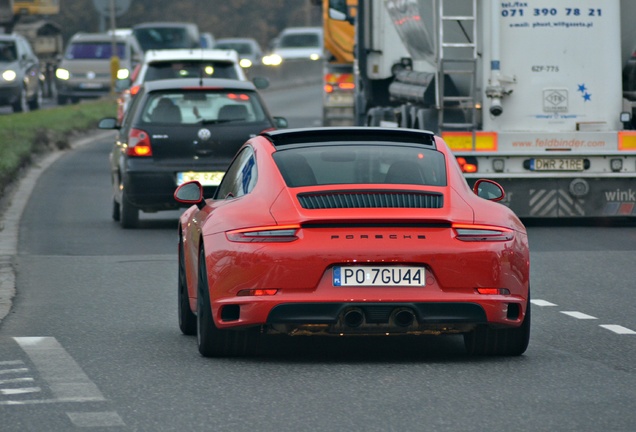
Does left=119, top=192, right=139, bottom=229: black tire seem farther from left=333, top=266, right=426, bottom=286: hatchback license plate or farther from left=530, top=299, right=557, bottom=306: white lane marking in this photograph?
left=333, top=266, right=426, bottom=286: hatchback license plate

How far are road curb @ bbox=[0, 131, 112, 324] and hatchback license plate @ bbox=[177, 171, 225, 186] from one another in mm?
1766

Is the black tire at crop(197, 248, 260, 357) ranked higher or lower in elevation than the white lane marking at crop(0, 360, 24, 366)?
higher

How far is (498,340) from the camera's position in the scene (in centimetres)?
962

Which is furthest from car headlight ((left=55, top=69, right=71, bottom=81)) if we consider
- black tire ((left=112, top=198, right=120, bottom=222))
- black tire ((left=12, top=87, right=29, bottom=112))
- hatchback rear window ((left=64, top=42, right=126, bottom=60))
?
black tire ((left=112, top=198, right=120, bottom=222))

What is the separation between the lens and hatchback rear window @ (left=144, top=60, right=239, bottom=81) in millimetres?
27281

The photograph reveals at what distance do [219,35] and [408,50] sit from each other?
74.1m

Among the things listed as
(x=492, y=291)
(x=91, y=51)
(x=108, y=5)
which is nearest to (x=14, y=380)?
(x=492, y=291)

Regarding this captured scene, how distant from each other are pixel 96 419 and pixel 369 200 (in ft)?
7.35

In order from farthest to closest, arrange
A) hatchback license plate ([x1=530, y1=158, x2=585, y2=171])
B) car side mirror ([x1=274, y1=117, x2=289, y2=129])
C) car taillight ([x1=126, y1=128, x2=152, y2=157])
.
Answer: car side mirror ([x1=274, y1=117, x2=289, y2=129]) < hatchback license plate ([x1=530, y1=158, x2=585, y2=171]) < car taillight ([x1=126, y1=128, x2=152, y2=157])

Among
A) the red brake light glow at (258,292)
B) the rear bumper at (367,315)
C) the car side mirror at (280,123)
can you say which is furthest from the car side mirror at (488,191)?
the car side mirror at (280,123)

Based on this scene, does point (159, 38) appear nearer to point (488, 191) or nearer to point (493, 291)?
point (488, 191)

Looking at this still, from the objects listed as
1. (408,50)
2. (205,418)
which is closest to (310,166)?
(205,418)

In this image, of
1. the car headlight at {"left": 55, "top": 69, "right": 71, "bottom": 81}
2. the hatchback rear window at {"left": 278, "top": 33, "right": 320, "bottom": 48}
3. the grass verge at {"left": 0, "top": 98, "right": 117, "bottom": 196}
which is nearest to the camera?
the grass verge at {"left": 0, "top": 98, "right": 117, "bottom": 196}

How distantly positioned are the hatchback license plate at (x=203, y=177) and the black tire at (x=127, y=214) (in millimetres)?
A: 622
